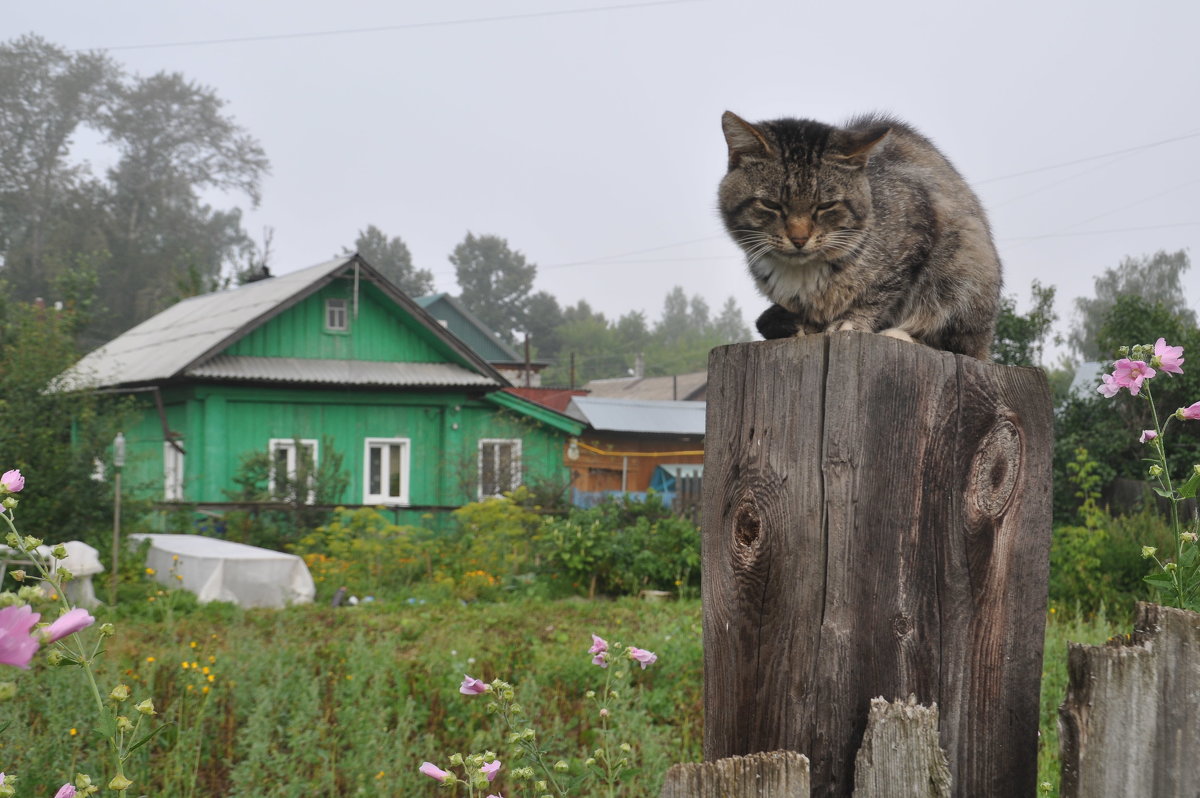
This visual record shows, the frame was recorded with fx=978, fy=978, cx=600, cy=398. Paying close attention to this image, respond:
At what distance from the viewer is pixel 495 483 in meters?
18.4

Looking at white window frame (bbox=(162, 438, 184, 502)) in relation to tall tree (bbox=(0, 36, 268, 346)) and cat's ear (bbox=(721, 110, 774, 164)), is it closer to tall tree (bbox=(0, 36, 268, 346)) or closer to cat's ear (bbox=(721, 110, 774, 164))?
cat's ear (bbox=(721, 110, 774, 164))

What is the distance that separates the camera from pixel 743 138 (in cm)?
238

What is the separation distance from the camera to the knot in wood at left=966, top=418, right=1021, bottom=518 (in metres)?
1.49

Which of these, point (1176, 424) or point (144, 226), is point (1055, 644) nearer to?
point (1176, 424)

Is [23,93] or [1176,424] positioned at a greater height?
[23,93]

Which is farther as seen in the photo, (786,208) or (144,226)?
(144,226)

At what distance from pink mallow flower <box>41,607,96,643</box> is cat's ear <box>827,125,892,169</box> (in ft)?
5.98

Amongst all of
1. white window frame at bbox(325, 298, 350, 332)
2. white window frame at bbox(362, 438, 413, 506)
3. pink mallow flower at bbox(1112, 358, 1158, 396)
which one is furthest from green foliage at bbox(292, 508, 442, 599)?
pink mallow flower at bbox(1112, 358, 1158, 396)

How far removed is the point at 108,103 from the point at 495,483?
44.5 m

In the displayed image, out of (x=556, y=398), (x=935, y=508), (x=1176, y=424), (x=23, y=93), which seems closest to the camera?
(x=935, y=508)

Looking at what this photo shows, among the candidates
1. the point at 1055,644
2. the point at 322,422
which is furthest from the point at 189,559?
the point at 1055,644

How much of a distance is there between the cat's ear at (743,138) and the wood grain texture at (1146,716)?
4.68 feet

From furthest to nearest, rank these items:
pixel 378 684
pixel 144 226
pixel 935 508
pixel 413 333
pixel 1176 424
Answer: pixel 144 226
pixel 413 333
pixel 1176 424
pixel 378 684
pixel 935 508

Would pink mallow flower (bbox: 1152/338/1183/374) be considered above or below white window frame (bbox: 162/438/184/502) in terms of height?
above
